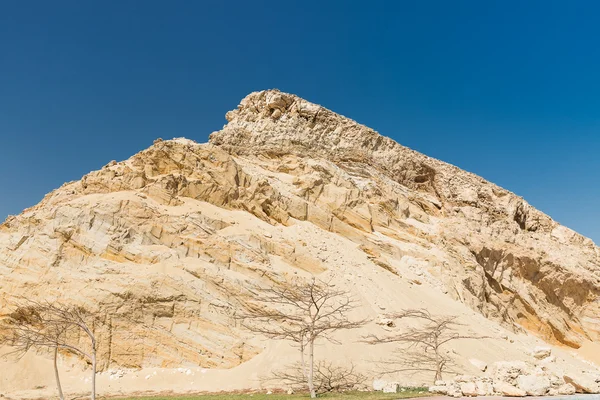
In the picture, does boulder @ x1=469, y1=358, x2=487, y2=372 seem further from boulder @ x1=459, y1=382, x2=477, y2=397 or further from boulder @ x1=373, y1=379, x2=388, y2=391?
boulder @ x1=459, y1=382, x2=477, y2=397

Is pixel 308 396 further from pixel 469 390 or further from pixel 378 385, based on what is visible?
pixel 469 390

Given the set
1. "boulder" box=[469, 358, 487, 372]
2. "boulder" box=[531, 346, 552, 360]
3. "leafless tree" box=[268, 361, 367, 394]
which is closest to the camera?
"leafless tree" box=[268, 361, 367, 394]

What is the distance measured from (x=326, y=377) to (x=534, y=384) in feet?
26.2

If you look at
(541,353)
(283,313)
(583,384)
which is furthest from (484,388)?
(541,353)

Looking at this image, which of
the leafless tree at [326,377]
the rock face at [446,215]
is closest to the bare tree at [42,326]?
the leafless tree at [326,377]

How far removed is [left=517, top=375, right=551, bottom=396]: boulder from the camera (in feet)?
52.5

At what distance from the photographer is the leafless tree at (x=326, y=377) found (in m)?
19.4

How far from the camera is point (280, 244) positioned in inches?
1141

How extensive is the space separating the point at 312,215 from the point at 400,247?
8256 millimetres

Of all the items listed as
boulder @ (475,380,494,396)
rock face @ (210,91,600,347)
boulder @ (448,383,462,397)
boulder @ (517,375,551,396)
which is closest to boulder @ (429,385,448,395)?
boulder @ (448,383,462,397)

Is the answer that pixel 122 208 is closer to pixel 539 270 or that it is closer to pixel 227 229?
pixel 227 229

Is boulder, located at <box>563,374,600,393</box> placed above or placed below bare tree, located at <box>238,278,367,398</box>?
below

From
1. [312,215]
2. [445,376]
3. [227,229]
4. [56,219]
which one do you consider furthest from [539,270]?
[56,219]

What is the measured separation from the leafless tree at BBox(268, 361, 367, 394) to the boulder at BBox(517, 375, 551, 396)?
6.48 metres
